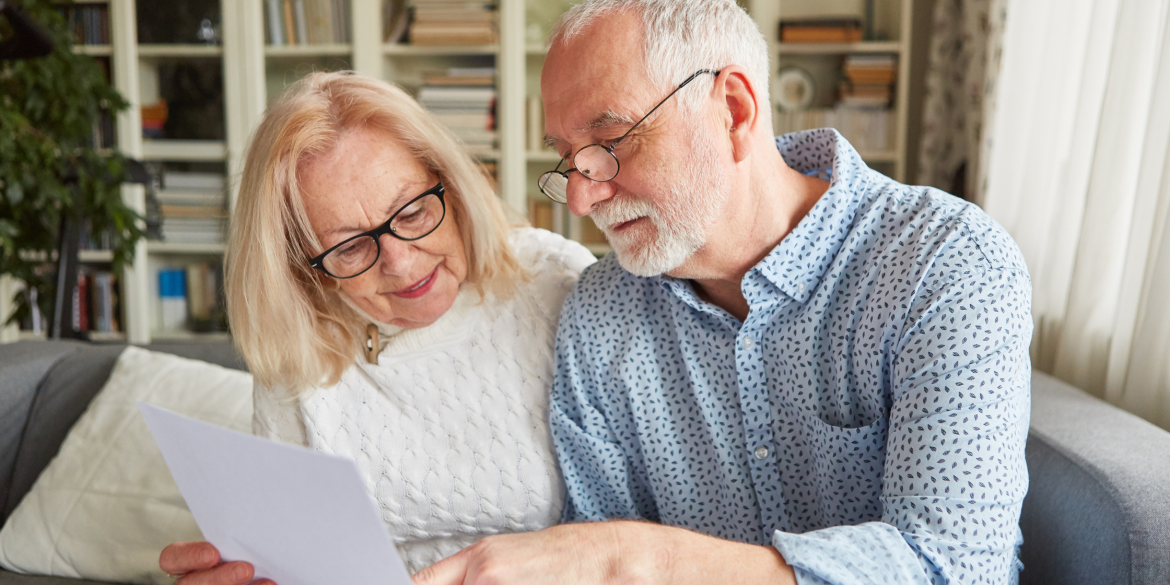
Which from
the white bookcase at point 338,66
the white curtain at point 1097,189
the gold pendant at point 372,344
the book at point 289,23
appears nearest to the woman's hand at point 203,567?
the gold pendant at point 372,344

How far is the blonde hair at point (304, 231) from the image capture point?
44.4 inches

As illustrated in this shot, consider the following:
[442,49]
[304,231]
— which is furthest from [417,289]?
[442,49]

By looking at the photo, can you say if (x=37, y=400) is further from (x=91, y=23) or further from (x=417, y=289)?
(x=91, y=23)

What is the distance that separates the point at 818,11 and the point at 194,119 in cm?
273

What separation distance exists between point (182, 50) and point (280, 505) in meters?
3.24

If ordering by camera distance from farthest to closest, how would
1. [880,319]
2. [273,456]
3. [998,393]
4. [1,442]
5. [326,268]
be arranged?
[1,442], [326,268], [880,319], [998,393], [273,456]

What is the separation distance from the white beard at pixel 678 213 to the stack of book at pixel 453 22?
95.9 inches

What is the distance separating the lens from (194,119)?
3.35 m

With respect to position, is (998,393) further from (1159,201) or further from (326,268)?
(326,268)

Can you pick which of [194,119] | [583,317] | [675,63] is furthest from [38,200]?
[675,63]

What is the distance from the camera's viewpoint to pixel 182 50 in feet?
10.9

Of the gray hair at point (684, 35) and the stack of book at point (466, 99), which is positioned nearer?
the gray hair at point (684, 35)

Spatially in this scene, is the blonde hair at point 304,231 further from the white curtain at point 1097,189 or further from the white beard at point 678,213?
the white curtain at point 1097,189

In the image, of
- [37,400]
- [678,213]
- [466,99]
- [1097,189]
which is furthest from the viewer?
[466,99]
